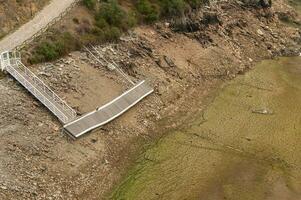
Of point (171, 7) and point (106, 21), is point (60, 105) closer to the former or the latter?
point (106, 21)

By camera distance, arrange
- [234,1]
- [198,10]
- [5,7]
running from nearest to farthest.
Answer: [5,7], [198,10], [234,1]

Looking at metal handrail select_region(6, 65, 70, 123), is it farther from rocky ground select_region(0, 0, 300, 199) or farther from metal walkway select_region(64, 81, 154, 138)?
metal walkway select_region(64, 81, 154, 138)

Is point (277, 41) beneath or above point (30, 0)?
beneath

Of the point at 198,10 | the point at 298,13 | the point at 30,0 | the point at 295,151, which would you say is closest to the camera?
the point at 295,151

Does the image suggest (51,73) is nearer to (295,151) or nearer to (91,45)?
(91,45)

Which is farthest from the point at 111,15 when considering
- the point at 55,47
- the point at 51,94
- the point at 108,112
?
the point at 51,94

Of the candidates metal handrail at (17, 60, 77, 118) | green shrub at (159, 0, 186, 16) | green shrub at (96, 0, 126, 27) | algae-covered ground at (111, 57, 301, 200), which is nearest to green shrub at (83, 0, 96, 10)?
green shrub at (96, 0, 126, 27)

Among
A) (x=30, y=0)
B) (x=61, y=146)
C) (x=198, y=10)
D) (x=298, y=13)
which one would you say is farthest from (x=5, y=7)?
(x=298, y=13)
